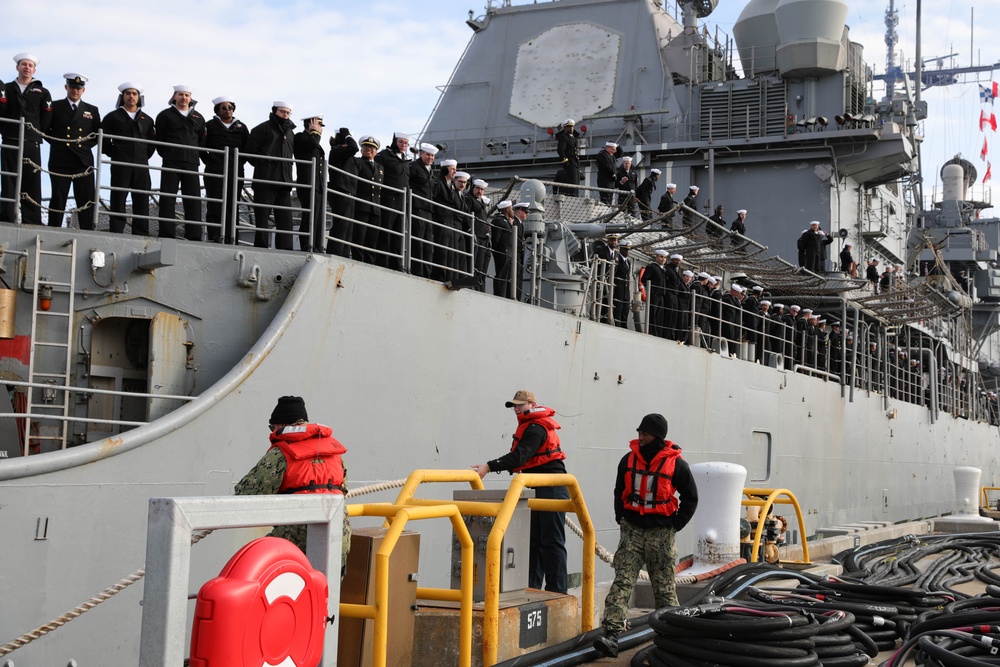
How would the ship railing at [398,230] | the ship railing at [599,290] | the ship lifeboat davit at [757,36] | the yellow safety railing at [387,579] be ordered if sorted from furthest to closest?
the ship lifeboat davit at [757,36]
the ship railing at [599,290]
the ship railing at [398,230]
the yellow safety railing at [387,579]

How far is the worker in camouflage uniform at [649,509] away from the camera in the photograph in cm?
573

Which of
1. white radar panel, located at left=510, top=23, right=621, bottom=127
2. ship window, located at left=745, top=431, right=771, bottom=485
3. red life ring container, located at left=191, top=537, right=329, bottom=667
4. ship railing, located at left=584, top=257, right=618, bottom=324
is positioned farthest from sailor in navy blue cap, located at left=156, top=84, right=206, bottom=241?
white radar panel, located at left=510, top=23, right=621, bottom=127

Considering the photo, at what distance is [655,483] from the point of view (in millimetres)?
5801

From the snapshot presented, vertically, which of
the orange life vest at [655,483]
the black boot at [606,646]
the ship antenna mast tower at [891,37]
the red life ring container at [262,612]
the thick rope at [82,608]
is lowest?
the black boot at [606,646]

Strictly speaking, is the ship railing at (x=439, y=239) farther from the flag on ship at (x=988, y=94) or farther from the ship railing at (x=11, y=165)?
the flag on ship at (x=988, y=94)

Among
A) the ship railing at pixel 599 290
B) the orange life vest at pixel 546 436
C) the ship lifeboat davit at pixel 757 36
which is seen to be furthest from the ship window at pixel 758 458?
the orange life vest at pixel 546 436

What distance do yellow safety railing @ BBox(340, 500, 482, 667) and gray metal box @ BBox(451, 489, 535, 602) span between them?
0.60m

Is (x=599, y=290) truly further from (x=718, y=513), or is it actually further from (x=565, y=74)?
(x=565, y=74)

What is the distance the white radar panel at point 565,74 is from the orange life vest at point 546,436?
12439mm

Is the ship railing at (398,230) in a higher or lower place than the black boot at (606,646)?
higher

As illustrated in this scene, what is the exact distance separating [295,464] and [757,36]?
16886 millimetres

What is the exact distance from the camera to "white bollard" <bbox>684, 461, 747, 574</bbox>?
332 inches

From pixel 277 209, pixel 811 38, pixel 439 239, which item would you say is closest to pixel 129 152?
pixel 277 209

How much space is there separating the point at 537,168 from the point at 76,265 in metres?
11.8
